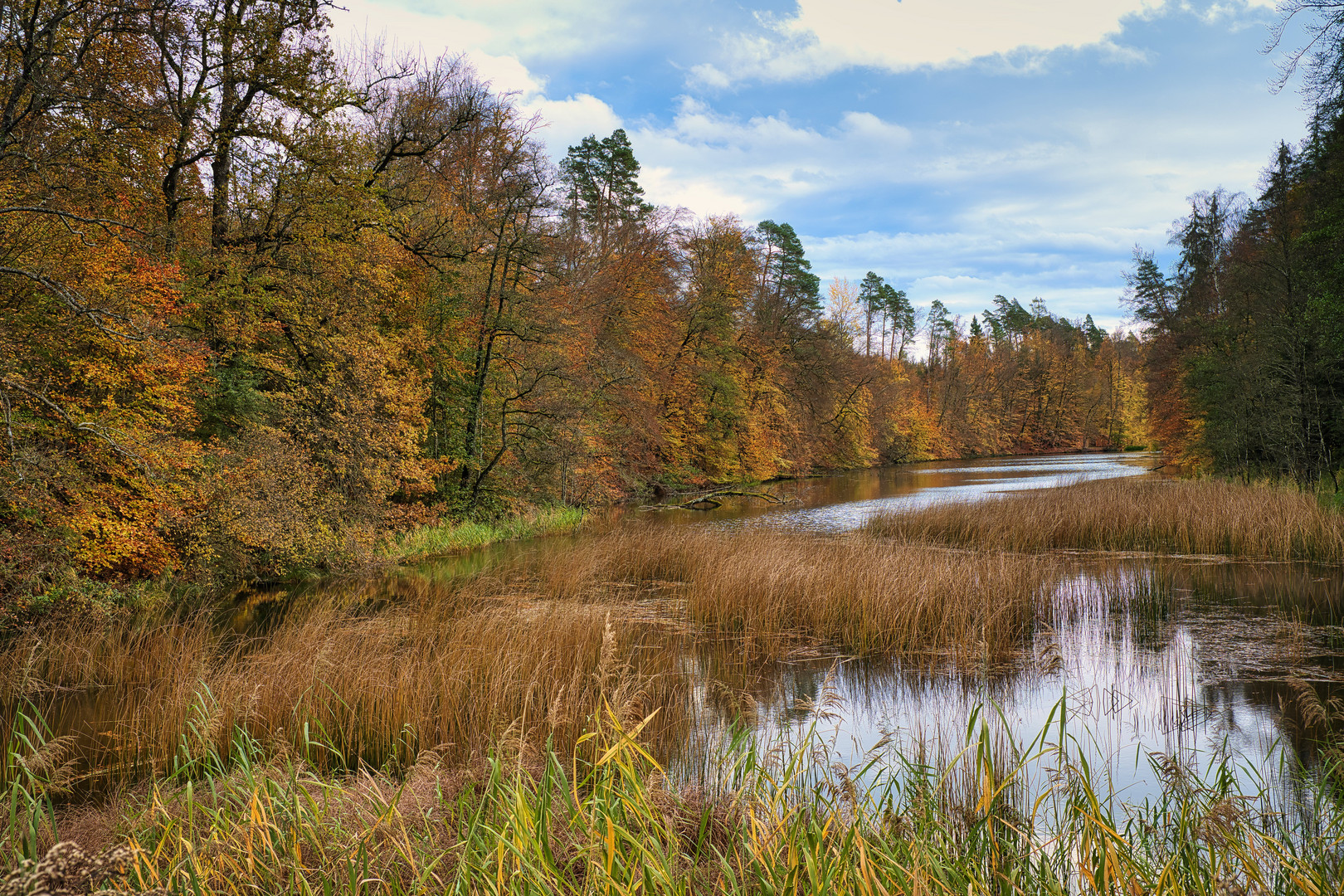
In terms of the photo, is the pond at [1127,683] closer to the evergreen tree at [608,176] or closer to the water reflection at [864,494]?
the water reflection at [864,494]

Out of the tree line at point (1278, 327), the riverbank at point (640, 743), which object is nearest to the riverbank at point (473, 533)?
the riverbank at point (640, 743)

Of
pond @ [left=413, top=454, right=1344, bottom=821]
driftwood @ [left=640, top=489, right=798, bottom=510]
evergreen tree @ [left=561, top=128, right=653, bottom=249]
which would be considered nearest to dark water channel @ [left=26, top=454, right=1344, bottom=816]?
pond @ [left=413, top=454, right=1344, bottom=821]

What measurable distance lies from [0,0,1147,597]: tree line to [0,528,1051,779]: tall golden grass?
191cm

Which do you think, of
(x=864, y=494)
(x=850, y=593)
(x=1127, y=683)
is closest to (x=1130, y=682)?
(x=1127, y=683)

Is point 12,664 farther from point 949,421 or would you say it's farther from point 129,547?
point 949,421

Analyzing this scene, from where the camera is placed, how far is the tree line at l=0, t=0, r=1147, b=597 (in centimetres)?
775

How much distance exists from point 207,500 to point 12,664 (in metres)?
3.94

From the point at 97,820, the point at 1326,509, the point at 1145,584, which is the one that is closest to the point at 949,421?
the point at 1326,509

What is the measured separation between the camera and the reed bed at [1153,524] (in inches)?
408

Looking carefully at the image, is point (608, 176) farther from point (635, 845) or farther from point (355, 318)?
point (635, 845)

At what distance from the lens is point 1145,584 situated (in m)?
8.88

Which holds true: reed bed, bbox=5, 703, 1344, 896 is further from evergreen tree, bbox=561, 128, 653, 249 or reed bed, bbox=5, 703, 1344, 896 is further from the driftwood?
evergreen tree, bbox=561, 128, 653, 249

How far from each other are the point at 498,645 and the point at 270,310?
10682mm

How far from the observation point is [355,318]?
13.3 meters
